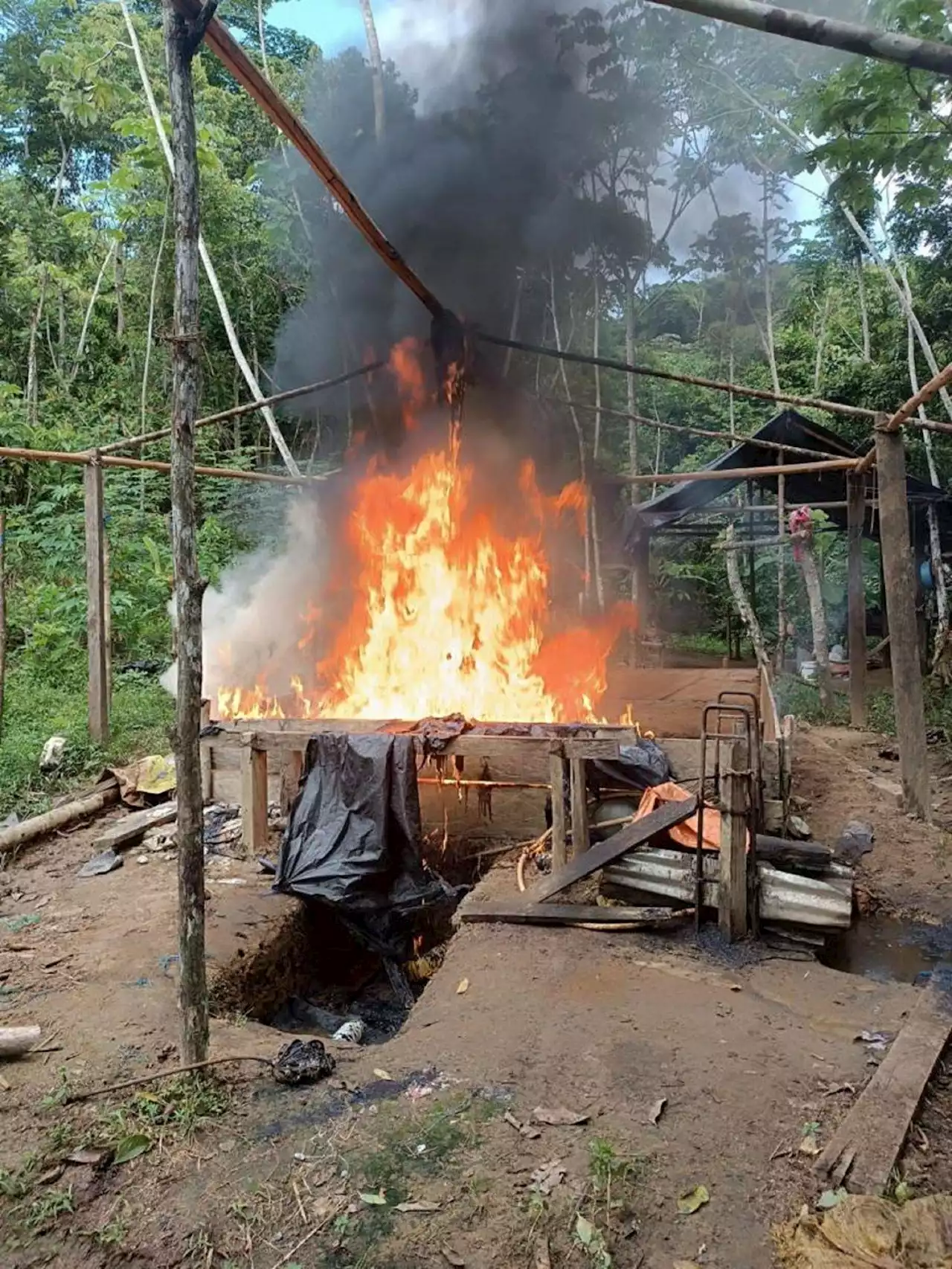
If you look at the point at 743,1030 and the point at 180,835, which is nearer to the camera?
the point at 180,835

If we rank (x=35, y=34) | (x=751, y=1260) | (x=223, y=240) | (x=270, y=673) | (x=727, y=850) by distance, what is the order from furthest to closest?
(x=35, y=34)
(x=223, y=240)
(x=270, y=673)
(x=727, y=850)
(x=751, y=1260)

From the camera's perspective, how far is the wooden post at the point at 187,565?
3.61 m

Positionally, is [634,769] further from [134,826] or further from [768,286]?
[768,286]

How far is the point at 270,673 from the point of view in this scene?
988 cm

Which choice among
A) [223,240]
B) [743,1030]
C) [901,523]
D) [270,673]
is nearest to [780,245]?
[223,240]

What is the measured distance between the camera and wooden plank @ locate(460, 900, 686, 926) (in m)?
5.21

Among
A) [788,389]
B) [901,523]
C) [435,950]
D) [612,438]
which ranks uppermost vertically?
[788,389]

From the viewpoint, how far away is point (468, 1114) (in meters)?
3.38

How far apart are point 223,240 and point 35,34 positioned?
297 inches

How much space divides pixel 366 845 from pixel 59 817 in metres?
3.52

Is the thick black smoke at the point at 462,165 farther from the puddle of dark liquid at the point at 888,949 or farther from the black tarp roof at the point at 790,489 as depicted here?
the puddle of dark liquid at the point at 888,949

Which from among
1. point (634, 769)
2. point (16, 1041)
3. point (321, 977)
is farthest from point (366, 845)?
point (16, 1041)

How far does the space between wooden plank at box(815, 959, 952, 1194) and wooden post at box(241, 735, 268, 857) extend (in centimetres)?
491

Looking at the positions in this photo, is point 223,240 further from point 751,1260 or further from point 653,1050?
point 751,1260
